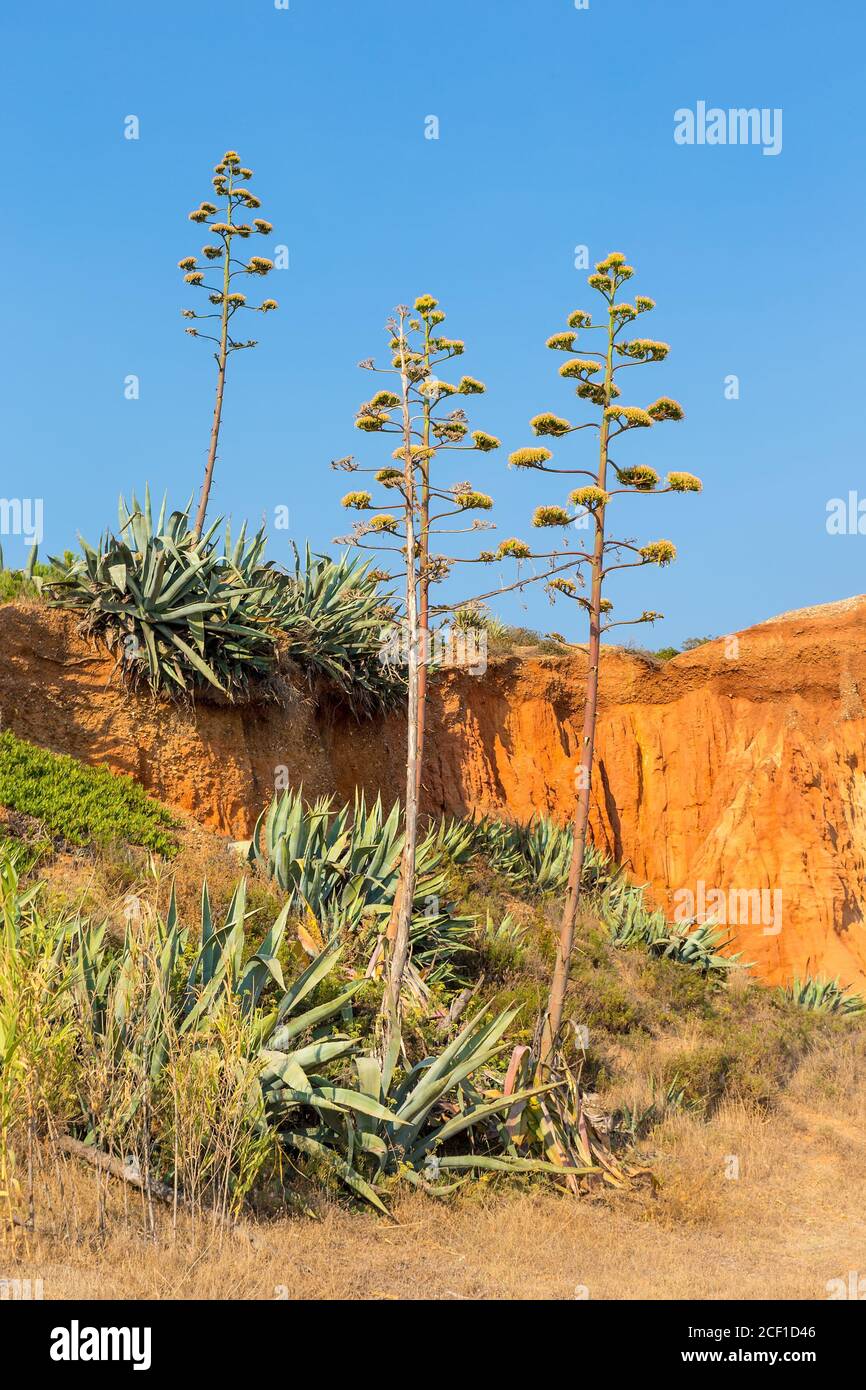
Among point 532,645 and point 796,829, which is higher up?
point 532,645

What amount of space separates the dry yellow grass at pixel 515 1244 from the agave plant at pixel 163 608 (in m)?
6.36

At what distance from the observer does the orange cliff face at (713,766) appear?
708 inches

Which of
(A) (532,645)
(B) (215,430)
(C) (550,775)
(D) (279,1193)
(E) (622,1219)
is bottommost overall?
Result: (E) (622,1219)

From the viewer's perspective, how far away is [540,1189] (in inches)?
305

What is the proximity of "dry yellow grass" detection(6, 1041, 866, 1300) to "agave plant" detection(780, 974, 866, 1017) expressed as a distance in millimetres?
5466

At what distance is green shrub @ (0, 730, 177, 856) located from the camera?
10.5m

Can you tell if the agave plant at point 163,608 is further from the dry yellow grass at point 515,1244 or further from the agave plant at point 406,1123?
the dry yellow grass at point 515,1244

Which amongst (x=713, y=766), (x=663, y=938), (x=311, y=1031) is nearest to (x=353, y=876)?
(x=311, y=1031)

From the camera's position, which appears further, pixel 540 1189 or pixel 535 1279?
pixel 540 1189

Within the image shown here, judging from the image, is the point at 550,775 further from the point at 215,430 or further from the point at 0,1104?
the point at 0,1104

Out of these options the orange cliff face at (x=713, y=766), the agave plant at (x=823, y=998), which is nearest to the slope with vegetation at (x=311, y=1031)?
the agave plant at (x=823, y=998)

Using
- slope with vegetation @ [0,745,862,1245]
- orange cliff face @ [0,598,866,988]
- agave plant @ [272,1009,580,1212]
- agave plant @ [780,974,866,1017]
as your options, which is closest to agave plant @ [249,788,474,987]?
slope with vegetation @ [0,745,862,1245]
